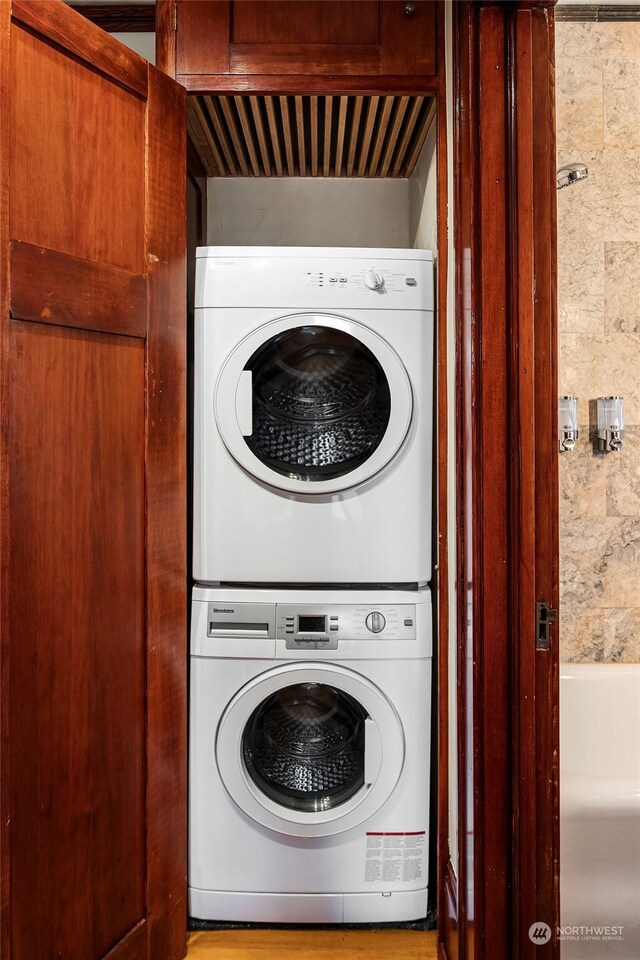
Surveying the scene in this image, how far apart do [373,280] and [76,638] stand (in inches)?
43.3

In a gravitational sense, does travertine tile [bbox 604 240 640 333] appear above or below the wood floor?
above

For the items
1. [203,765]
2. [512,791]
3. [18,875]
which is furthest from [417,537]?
[18,875]

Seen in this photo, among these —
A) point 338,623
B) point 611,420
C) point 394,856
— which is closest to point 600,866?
point 394,856

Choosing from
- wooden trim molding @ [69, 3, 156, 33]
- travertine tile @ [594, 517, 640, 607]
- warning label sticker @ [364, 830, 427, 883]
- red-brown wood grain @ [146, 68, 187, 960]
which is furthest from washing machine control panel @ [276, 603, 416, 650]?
wooden trim molding @ [69, 3, 156, 33]

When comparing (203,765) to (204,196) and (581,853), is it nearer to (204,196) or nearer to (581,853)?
(581,853)

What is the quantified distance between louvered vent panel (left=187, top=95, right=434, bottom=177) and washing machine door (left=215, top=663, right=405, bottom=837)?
4.97 ft

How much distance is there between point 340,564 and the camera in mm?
1669

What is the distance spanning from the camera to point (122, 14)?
6.57ft

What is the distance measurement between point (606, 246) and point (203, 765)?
6.71 ft

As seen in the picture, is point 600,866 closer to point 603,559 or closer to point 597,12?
point 603,559

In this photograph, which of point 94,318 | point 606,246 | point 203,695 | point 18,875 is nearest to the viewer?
point 18,875

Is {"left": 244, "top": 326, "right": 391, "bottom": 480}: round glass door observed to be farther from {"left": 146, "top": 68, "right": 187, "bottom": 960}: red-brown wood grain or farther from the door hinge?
the door hinge

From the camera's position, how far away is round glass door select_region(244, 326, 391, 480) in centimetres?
168

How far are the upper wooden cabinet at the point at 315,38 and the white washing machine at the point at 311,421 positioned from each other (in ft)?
1.43
